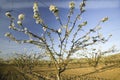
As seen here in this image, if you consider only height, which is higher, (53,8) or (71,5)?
(71,5)

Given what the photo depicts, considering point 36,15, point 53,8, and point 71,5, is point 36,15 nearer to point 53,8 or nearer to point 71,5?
point 53,8

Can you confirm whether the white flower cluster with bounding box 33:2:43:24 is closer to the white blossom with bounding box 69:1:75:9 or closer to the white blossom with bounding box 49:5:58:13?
the white blossom with bounding box 49:5:58:13

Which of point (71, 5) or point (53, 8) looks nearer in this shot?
point (53, 8)

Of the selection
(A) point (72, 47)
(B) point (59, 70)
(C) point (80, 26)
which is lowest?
(B) point (59, 70)

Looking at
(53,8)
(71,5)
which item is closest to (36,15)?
(53,8)

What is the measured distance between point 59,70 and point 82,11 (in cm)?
227

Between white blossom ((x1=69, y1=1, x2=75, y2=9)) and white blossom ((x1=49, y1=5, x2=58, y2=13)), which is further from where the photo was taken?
white blossom ((x1=69, y1=1, x2=75, y2=9))

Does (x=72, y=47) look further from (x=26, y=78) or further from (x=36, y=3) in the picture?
(x=26, y=78)

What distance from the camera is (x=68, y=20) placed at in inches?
330

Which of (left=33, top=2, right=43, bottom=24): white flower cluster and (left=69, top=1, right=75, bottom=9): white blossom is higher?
(left=69, top=1, right=75, bottom=9): white blossom

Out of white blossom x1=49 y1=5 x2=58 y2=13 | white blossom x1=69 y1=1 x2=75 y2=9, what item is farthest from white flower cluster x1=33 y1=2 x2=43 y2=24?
white blossom x1=69 y1=1 x2=75 y2=9

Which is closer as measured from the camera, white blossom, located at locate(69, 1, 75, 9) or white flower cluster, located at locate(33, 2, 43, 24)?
white flower cluster, located at locate(33, 2, 43, 24)

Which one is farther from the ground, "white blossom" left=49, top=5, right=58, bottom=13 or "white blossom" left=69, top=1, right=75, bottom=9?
"white blossom" left=69, top=1, right=75, bottom=9

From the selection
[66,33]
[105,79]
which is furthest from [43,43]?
[105,79]
